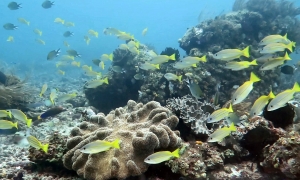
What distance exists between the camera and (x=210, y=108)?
629 centimetres

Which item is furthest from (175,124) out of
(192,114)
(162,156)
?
(162,156)

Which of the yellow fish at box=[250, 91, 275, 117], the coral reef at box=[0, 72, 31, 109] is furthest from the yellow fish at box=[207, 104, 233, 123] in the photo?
the coral reef at box=[0, 72, 31, 109]

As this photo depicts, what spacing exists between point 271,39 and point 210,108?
2.99m

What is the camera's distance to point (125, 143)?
448cm

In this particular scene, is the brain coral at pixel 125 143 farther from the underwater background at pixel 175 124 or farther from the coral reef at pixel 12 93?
the coral reef at pixel 12 93

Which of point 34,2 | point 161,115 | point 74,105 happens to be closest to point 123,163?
point 161,115

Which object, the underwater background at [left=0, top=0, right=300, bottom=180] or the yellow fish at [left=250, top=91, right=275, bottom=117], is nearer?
the underwater background at [left=0, top=0, right=300, bottom=180]

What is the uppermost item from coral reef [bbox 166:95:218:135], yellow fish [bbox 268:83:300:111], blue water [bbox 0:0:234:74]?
yellow fish [bbox 268:83:300:111]

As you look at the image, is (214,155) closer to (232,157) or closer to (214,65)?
(232,157)

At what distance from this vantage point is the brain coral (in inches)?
159

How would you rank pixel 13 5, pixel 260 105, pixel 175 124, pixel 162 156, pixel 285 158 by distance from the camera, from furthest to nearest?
pixel 13 5 → pixel 175 124 → pixel 260 105 → pixel 285 158 → pixel 162 156

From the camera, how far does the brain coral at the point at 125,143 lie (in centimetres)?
404

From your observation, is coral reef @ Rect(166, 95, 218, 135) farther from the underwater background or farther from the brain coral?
the brain coral

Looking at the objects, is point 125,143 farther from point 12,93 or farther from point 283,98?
point 12,93
